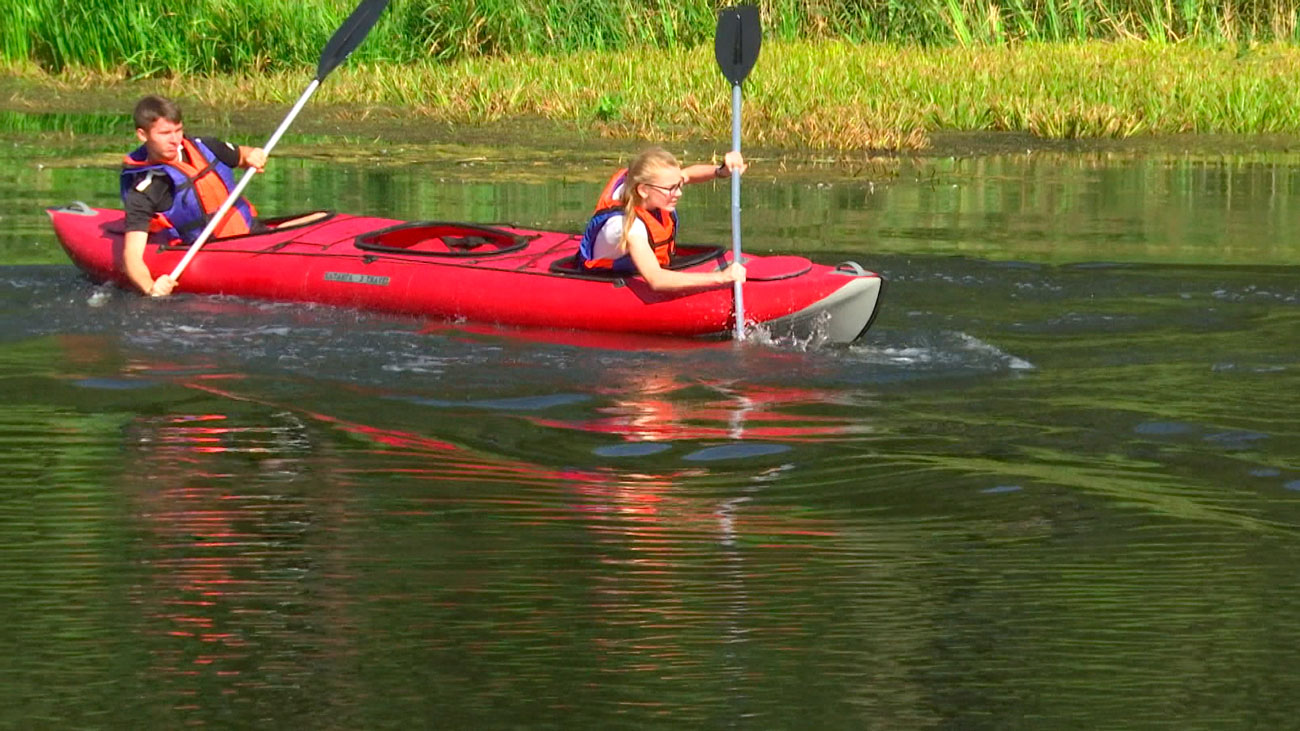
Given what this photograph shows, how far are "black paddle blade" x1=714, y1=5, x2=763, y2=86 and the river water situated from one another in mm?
1188

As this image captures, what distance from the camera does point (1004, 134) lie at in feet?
50.0

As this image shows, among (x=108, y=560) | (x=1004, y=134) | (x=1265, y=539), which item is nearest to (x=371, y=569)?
(x=108, y=560)

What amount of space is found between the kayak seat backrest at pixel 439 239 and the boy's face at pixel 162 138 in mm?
968

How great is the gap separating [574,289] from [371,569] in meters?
3.46

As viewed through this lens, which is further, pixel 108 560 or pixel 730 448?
pixel 730 448

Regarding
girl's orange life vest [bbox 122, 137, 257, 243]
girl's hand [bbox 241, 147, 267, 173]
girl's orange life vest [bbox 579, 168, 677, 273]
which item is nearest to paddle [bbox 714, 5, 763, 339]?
girl's orange life vest [bbox 579, 168, 677, 273]

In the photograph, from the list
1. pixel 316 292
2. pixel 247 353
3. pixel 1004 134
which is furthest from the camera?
pixel 1004 134

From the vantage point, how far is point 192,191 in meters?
9.47

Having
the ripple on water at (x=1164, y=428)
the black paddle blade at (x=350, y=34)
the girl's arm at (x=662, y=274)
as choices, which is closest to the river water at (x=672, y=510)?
the ripple on water at (x=1164, y=428)

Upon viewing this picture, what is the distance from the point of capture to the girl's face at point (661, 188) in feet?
26.2

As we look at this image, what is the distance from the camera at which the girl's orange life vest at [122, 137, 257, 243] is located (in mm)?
9344

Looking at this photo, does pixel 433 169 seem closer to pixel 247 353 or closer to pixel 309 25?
pixel 309 25

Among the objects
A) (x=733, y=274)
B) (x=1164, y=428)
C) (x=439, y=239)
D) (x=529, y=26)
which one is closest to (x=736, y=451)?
(x=1164, y=428)

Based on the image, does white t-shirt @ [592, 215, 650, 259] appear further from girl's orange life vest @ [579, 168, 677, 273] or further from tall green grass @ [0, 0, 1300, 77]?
tall green grass @ [0, 0, 1300, 77]
